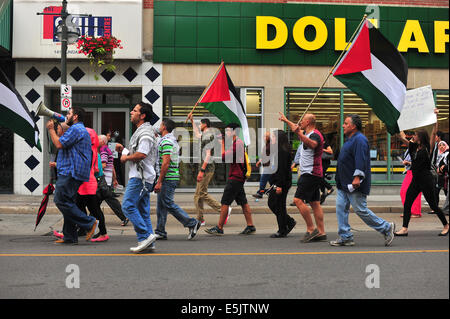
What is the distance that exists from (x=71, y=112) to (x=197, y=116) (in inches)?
375

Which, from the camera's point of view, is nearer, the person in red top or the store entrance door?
the person in red top

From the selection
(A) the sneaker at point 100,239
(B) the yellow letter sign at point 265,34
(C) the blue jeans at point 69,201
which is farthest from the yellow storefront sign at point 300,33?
(C) the blue jeans at point 69,201

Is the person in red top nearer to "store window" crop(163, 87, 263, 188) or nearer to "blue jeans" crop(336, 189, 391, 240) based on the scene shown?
"blue jeans" crop(336, 189, 391, 240)

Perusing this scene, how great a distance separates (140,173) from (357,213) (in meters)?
3.14

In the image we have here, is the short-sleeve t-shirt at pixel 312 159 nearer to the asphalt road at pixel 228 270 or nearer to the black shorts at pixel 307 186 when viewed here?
the black shorts at pixel 307 186

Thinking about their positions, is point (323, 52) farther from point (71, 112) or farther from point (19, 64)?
point (71, 112)

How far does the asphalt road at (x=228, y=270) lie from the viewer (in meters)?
5.12

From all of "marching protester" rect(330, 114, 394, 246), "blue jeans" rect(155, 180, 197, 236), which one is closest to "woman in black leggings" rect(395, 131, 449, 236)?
"marching protester" rect(330, 114, 394, 246)

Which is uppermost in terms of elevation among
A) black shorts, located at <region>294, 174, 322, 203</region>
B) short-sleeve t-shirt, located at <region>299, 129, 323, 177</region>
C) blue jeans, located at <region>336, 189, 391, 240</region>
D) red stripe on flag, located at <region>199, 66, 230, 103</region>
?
red stripe on flag, located at <region>199, 66, 230, 103</region>

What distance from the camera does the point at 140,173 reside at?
7.68m

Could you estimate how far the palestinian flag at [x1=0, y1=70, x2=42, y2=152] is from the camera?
910 centimetres

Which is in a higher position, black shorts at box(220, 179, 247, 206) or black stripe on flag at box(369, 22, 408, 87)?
black stripe on flag at box(369, 22, 408, 87)

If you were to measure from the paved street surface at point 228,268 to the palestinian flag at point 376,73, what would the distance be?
2105 mm

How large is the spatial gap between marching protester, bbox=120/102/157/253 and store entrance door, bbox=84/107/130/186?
33.3 ft
